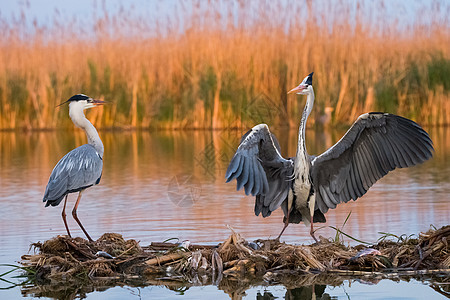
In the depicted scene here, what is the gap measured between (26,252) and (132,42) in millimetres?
13009

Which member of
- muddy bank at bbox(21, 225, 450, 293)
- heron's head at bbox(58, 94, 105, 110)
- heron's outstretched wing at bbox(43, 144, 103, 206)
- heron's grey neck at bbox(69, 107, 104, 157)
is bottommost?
muddy bank at bbox(21, 225, 450, 293)

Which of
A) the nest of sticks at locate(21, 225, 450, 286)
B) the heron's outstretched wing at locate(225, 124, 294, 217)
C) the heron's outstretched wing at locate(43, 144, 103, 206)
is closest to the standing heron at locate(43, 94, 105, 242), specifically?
the heron's outstretched wing at locate(43, 144, 103, 206)

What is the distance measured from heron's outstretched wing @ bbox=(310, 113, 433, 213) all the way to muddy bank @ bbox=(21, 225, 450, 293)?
37.1 inches

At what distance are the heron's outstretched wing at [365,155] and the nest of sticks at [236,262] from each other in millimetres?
941

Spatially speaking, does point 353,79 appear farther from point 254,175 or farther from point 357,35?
point 254,175

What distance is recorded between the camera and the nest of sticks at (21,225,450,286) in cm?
585

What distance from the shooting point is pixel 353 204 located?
9117 millimetres

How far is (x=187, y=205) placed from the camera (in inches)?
367

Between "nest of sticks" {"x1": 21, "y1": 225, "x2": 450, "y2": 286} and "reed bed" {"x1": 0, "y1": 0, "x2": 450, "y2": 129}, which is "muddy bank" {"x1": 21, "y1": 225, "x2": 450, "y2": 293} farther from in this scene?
"reed bed" {"x1": 0, "y1": 0, "x2": 450, "y2": 129}

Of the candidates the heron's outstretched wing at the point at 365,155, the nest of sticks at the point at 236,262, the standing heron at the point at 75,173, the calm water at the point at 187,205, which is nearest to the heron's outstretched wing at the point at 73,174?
the standing heron at the point at 75,173

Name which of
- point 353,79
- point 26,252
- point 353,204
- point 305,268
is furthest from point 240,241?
point 353,79

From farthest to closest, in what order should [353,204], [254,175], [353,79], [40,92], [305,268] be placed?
[40,92]
[353,79]
[353,204]
[254,175]
[305,268]

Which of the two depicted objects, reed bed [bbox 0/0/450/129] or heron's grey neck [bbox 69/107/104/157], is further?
reed bed [bbox 0/0/450/129]

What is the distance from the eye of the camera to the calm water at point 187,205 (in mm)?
6445
